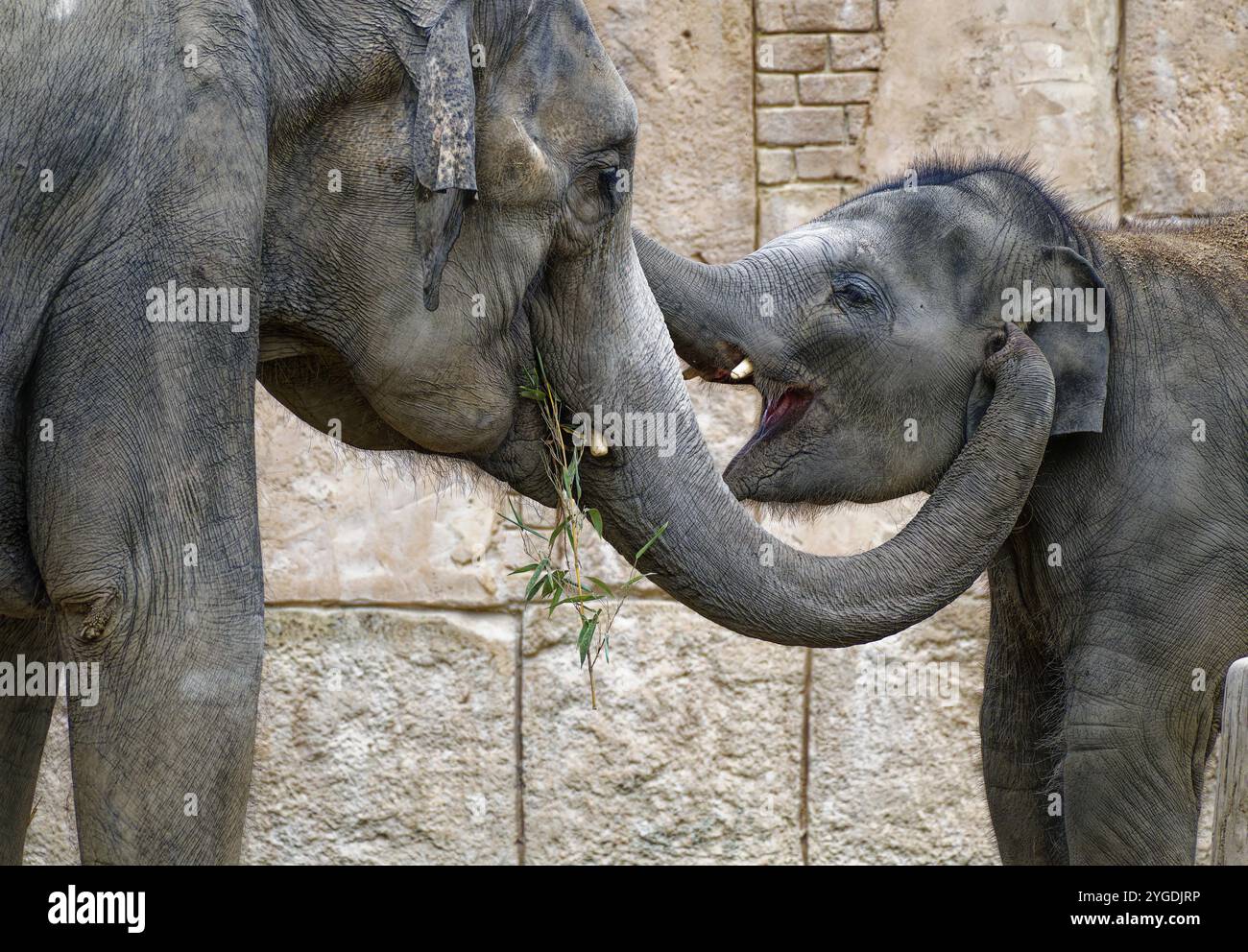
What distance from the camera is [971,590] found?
4.82m

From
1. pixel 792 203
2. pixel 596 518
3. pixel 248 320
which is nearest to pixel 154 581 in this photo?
pixel 248 320

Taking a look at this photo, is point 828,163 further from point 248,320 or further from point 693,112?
point 248,320

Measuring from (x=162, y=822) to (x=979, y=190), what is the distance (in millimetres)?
2186

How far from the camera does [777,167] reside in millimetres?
4820

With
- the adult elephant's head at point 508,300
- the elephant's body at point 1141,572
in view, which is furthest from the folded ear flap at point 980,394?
the adult elephant's head at point 508,300

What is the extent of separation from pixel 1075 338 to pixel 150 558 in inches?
77.0

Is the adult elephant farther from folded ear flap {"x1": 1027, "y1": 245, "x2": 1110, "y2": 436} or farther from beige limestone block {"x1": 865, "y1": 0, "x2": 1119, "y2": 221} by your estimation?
beige limestone block {"x1": 865, "y1": 0, "x2": 1119, "y2": 221}

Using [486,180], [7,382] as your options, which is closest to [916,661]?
[486,180]

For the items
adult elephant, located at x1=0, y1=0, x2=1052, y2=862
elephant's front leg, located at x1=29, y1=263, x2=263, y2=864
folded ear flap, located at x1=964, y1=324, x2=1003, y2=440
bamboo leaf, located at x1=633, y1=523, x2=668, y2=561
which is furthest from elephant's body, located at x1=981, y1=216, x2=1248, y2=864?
elephant's front leg, located at x1=29, y1=263, x2=263, y2=864

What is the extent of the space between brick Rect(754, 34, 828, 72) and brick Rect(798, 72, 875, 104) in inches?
1.5

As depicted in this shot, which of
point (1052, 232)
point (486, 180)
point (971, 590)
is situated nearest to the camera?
point (486, 180)

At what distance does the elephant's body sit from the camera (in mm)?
3172

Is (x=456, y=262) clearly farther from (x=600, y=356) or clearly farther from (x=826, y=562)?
(x=826, y=562)

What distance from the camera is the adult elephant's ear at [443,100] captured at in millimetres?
2201
